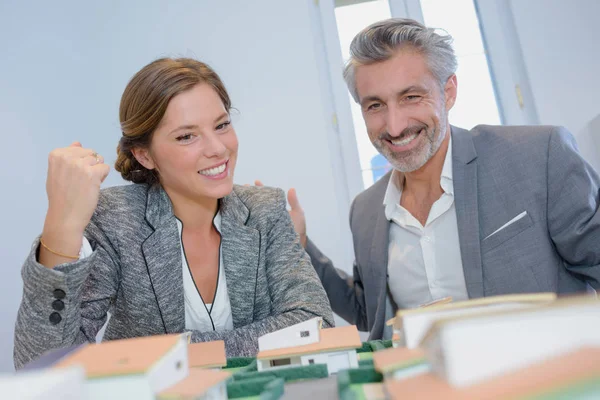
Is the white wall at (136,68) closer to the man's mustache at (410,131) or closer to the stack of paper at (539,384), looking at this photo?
the man's mustache at (410,131)

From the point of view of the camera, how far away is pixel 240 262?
1614 millimetres

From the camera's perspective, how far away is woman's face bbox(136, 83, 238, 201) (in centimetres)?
165

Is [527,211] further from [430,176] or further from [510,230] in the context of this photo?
[430,176]

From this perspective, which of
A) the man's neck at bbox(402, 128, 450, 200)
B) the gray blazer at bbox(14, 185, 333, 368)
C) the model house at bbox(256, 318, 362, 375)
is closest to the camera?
the model house at bbox(256, 318, 362, 375)

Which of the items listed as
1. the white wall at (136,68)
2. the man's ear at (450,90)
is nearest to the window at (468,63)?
the white wall at (136,68)

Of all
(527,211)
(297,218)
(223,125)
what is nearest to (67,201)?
(223,125)

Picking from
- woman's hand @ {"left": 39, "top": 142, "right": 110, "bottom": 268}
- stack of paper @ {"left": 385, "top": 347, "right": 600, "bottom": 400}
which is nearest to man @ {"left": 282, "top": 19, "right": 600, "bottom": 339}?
woman's hand @ {"left": 39, "top": 142, "right": 110, "bottom": 268}

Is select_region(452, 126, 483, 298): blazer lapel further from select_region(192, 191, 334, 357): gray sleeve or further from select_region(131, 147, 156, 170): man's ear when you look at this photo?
select_region(131, 147, 156, 170): man's ear

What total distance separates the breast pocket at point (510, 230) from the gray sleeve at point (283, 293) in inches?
Answer: 21.8

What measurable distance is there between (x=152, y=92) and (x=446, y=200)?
1.03m

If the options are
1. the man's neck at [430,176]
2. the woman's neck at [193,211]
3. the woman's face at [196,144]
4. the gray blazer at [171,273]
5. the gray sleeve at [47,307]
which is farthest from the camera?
the man's neck at [430,176]

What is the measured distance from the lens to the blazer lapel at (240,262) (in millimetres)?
1584

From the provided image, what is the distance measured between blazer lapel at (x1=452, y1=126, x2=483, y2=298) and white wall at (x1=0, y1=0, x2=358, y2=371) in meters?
1.69

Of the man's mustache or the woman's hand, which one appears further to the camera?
the man's mustache
